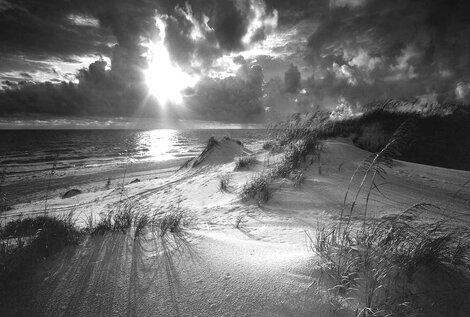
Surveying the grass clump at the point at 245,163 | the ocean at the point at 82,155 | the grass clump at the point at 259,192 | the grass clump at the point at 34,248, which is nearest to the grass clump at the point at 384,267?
the grass clump at the point at 259,192

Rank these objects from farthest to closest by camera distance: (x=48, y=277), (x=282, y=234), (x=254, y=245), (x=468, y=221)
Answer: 1. (x=468, y=221)
2. (x=282, y=234)
3. (x=254, y=245)
4. (x=48, y=277)

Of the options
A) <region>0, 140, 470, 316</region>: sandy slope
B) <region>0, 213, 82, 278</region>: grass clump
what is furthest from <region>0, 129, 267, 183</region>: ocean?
<region>0, 140, 470, 316</region>: sandy slope

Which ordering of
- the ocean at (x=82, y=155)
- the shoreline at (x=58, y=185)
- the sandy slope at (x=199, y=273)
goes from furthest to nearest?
the ocean at (x=82, y=155) → the shoreline at (x=58, y=185) → the sandy slope at (x=199, y=273)

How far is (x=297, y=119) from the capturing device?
1000cm

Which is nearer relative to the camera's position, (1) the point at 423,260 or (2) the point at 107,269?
(1) the point at 423,260

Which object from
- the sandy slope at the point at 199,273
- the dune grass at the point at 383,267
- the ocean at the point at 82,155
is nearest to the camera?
the dune grass at the point at 383,267

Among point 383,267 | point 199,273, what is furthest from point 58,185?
point 383,267

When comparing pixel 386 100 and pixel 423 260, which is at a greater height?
pixel 386 100

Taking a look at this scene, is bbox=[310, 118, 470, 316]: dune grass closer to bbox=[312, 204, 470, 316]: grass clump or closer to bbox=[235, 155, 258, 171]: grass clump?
bbox=[312, 204, 470, 316]: grass clump

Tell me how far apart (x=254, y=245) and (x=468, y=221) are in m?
3.85

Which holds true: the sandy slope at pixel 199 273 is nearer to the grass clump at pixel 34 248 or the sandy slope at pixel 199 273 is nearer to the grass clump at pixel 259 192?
the grass clump at pixel 34 248

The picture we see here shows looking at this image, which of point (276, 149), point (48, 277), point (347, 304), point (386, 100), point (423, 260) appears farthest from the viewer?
point (386, 100)

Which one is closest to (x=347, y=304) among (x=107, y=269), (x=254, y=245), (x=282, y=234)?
(x=254, y=245)

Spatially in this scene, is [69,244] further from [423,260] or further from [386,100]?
[386,100]
